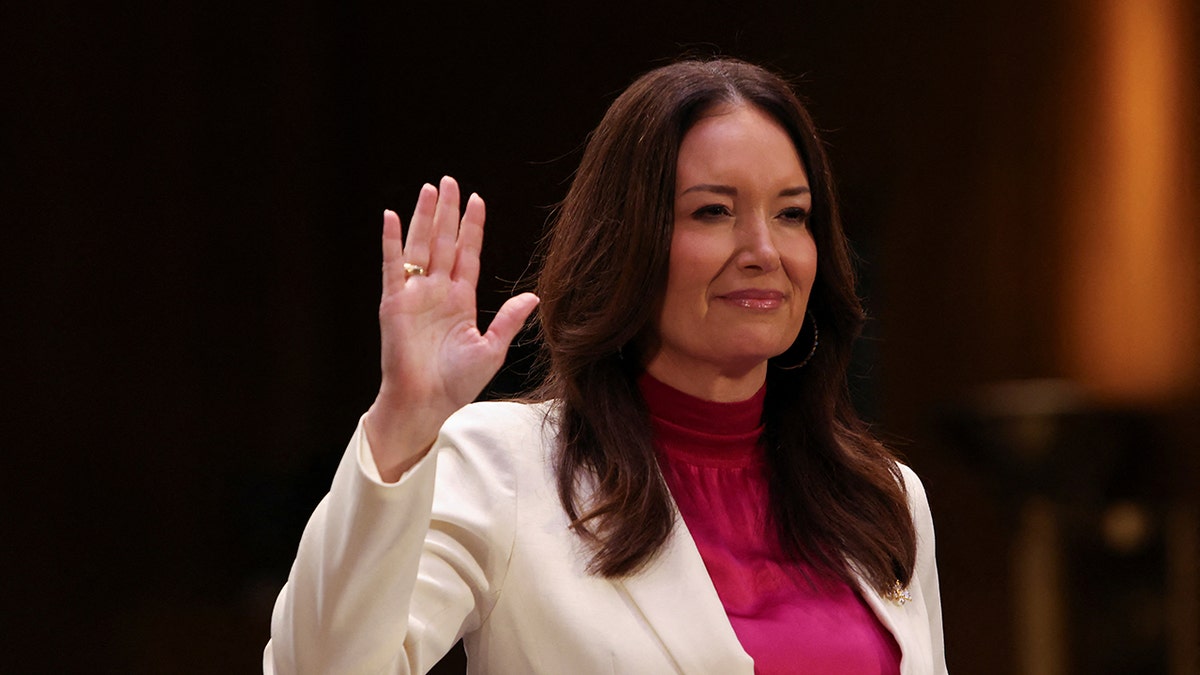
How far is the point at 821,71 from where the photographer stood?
13.1ft

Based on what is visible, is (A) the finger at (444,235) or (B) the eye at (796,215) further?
(B) the eye at (796,215)

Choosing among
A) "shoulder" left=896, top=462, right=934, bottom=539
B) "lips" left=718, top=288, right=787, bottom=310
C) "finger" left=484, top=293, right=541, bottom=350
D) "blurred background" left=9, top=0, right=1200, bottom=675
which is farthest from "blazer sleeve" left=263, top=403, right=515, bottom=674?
"blurred background" left=9, top=0, right=1200, bottom=675

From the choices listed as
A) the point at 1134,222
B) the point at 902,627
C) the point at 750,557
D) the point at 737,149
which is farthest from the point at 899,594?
the point at 1134,222

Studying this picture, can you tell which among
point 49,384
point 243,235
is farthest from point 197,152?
point 49,384

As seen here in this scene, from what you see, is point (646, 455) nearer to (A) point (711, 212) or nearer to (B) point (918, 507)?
(A) point (711, 212)

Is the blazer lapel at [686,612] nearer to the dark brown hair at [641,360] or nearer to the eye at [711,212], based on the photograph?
the dark brown hair at [641,360]

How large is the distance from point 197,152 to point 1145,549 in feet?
8.40

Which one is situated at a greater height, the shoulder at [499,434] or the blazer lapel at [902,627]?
the shoulder at [499,434]

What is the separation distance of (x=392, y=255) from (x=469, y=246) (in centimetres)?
10

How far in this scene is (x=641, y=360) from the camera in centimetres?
190

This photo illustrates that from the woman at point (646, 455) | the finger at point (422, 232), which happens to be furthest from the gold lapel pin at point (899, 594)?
the finger at point (422, 232)

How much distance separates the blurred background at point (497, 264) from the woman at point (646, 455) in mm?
1236

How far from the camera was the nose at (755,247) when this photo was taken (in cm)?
180

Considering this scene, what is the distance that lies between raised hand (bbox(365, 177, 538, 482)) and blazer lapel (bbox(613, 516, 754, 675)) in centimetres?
33
